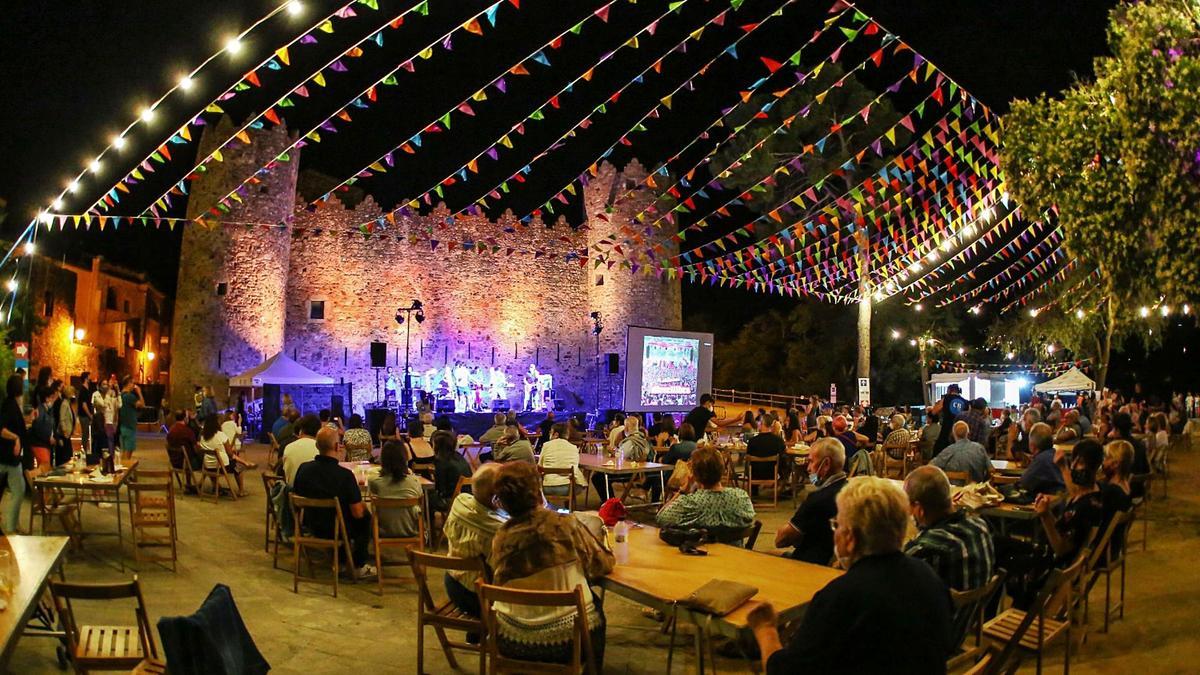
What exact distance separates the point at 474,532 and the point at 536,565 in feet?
2.38

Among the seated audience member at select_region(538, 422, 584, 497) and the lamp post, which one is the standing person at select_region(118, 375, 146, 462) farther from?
the lamp post

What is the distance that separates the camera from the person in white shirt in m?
7.88

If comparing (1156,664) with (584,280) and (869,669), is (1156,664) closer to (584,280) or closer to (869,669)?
(869,669)

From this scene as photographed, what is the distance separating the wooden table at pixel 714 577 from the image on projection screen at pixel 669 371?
1158 centimetres

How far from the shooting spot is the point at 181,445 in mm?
8047

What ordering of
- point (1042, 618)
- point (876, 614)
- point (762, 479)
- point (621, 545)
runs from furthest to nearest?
point (762, 479) → point (621, 545) → point (1042, 618) → point (876, 614)

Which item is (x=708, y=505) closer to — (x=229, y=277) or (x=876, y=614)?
(x=876, y=614)

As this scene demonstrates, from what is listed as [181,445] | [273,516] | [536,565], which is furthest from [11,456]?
[536,565]

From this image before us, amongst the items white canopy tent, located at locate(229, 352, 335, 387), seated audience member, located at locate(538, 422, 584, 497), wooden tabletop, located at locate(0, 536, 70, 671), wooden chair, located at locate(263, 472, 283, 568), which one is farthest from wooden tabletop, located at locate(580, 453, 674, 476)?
white canopy tent, located at locate(229, 352, 335, 387)

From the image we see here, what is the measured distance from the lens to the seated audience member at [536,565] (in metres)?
2.75

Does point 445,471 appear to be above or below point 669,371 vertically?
below

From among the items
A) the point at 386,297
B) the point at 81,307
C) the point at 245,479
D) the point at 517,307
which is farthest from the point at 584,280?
the point at 81,307

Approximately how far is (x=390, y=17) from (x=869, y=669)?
6502 millimetres

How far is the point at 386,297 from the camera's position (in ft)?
63.3
